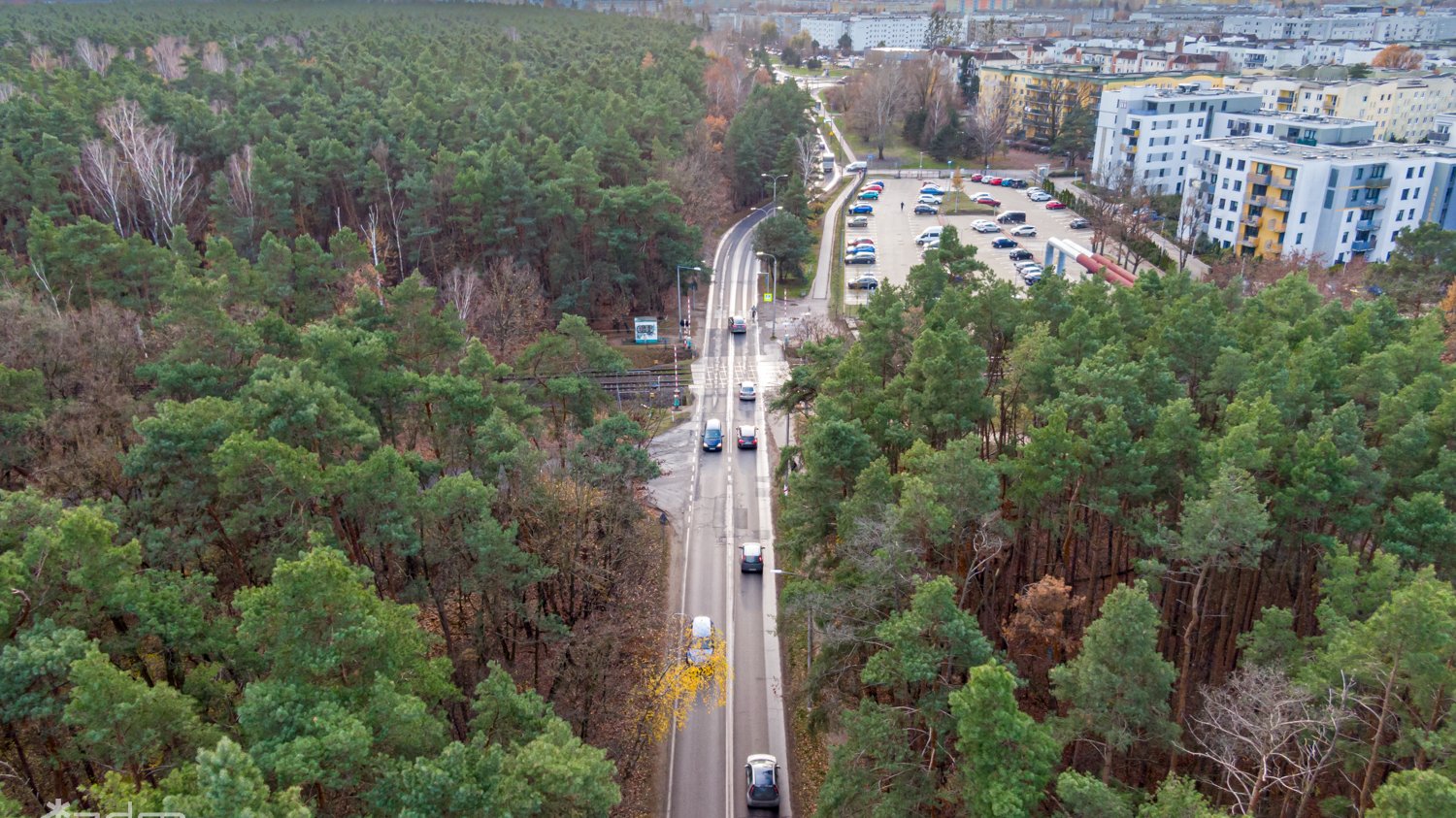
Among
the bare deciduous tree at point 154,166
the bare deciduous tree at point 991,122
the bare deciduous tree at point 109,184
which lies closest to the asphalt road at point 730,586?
the bare deciduous tree at point 154,166

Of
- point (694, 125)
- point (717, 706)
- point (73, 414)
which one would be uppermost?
point (694, 125)

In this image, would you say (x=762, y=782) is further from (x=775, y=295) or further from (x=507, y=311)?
(x=775, y=295)

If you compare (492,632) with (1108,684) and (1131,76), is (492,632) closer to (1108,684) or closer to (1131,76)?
(1108,684)

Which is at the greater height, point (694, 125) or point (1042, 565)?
point (694, 125)

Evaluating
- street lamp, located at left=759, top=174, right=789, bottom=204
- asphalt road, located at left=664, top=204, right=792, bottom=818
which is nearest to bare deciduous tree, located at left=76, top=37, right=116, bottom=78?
street lamp, located at left=759, top=174, right=789, bottom=204

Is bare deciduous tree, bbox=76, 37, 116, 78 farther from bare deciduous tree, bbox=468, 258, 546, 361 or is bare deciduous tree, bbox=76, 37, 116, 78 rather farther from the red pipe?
the red pipe

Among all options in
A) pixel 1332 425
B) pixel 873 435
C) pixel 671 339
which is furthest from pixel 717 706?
pixel 671 339

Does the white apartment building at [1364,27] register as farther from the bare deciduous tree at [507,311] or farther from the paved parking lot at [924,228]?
the bare deciduous tree at [507,311]
